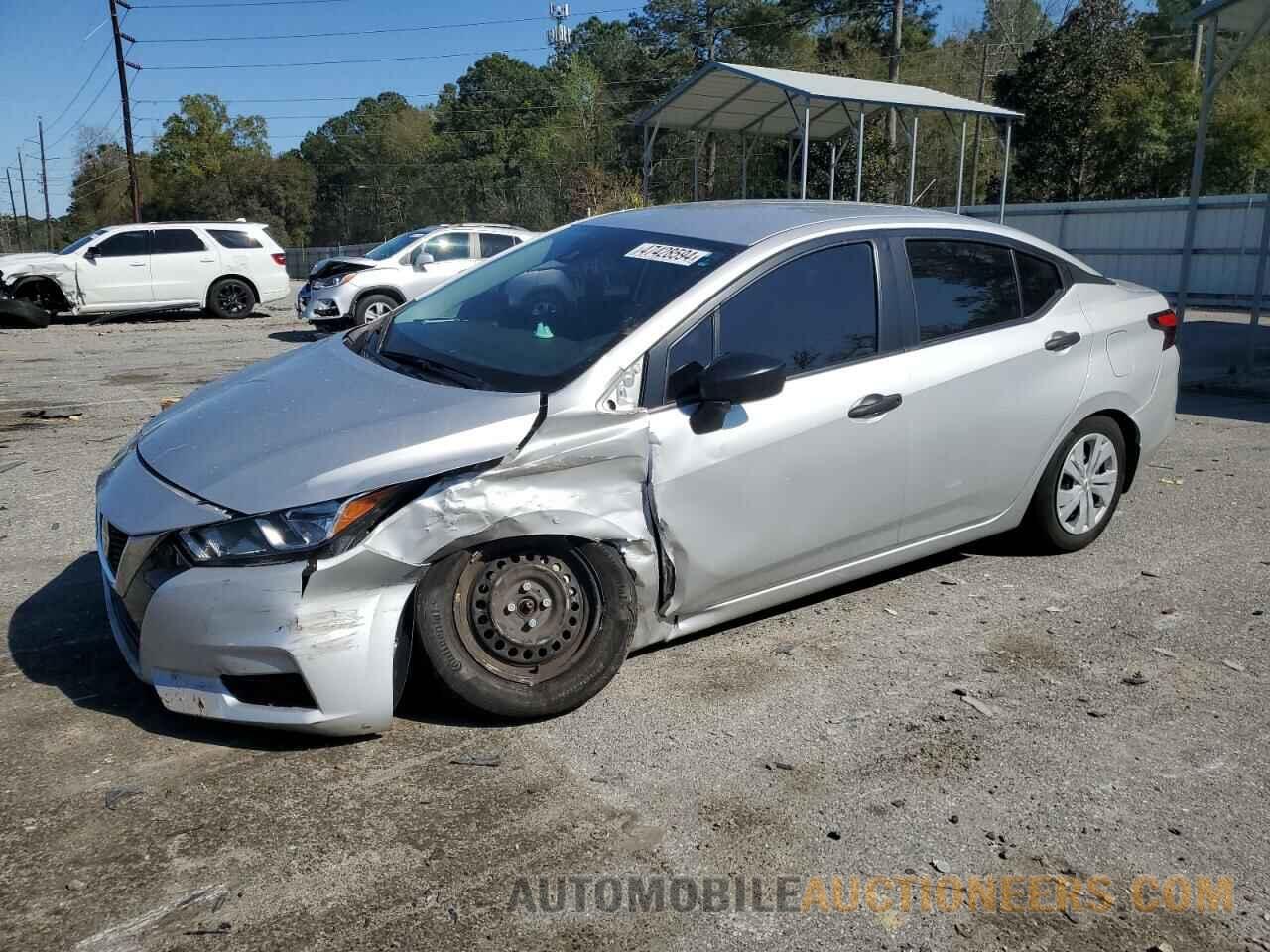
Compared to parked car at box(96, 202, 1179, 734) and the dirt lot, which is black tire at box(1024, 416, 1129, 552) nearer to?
parked car at box(96, 202, 1179, 734)

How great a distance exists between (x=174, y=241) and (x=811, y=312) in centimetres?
1743

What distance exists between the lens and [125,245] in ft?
60.8

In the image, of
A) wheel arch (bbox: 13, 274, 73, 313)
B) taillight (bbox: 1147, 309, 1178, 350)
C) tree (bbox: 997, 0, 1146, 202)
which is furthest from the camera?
tree (bbox: 997, 0, 1146, 202)

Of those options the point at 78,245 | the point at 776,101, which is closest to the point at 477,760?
the point at 78,245

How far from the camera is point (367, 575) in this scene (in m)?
3.17

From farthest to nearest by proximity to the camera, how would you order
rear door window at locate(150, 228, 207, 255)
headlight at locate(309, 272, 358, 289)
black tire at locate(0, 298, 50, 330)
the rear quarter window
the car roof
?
1. the rear quarter window
2. rear door window at locate(150, 228, 207, 255)
3. black tire at locate(0, 298, 50, 330)
4. headlight at locate(309, 272, 358, 289)
5. the car roof

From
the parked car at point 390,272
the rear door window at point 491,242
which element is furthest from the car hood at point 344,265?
the rear door window at point 491,242

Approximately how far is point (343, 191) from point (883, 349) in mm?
67886

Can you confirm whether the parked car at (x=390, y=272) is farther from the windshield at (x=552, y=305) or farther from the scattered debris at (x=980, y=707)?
the scattered debris at (x=980, y=707)

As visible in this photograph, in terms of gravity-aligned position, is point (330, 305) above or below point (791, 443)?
below

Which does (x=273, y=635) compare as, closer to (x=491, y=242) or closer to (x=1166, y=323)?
(x=1166, y=323)

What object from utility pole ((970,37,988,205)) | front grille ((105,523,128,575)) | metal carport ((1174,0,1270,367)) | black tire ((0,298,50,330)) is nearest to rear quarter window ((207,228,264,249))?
black tire ((0,298,50,330))

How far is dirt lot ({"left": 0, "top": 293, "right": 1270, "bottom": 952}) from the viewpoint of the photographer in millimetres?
2613

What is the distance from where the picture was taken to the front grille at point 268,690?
3.18m
